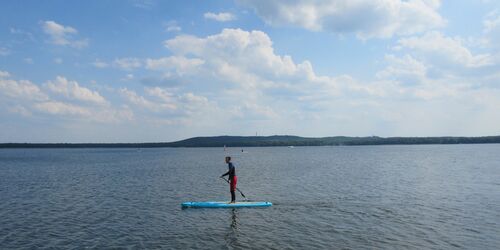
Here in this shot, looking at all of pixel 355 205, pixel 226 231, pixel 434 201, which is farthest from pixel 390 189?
pixel 226 231

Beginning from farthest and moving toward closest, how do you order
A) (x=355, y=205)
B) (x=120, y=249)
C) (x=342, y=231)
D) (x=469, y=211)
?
(x=355, y=205), (x=469, y=211), (x=342, y=231), (x=120, y=249)

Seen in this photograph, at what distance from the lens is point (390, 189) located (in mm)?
40062

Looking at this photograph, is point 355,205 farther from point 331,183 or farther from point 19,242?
point 19,242

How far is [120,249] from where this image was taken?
19.1 m

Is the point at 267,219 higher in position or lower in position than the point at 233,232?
higher

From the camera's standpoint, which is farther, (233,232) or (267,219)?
(267,219)

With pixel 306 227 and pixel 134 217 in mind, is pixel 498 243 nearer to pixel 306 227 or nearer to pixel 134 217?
pixel 306 227

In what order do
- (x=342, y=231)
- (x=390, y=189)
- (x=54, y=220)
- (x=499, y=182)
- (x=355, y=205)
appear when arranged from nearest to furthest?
1. (x=342, y=231)
2. (x=54, y=220)
3. (x=355, y=205)
4. (x=390, y=189)
5. (x=499, y=182)

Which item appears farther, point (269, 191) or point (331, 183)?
point (331, 183)

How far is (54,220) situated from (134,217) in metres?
5.27

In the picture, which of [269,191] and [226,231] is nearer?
[226,231]

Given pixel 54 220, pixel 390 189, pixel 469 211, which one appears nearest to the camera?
pixel 54 220

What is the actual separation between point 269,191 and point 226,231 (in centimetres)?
1766

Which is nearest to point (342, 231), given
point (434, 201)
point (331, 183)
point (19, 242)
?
point (434, 201)
